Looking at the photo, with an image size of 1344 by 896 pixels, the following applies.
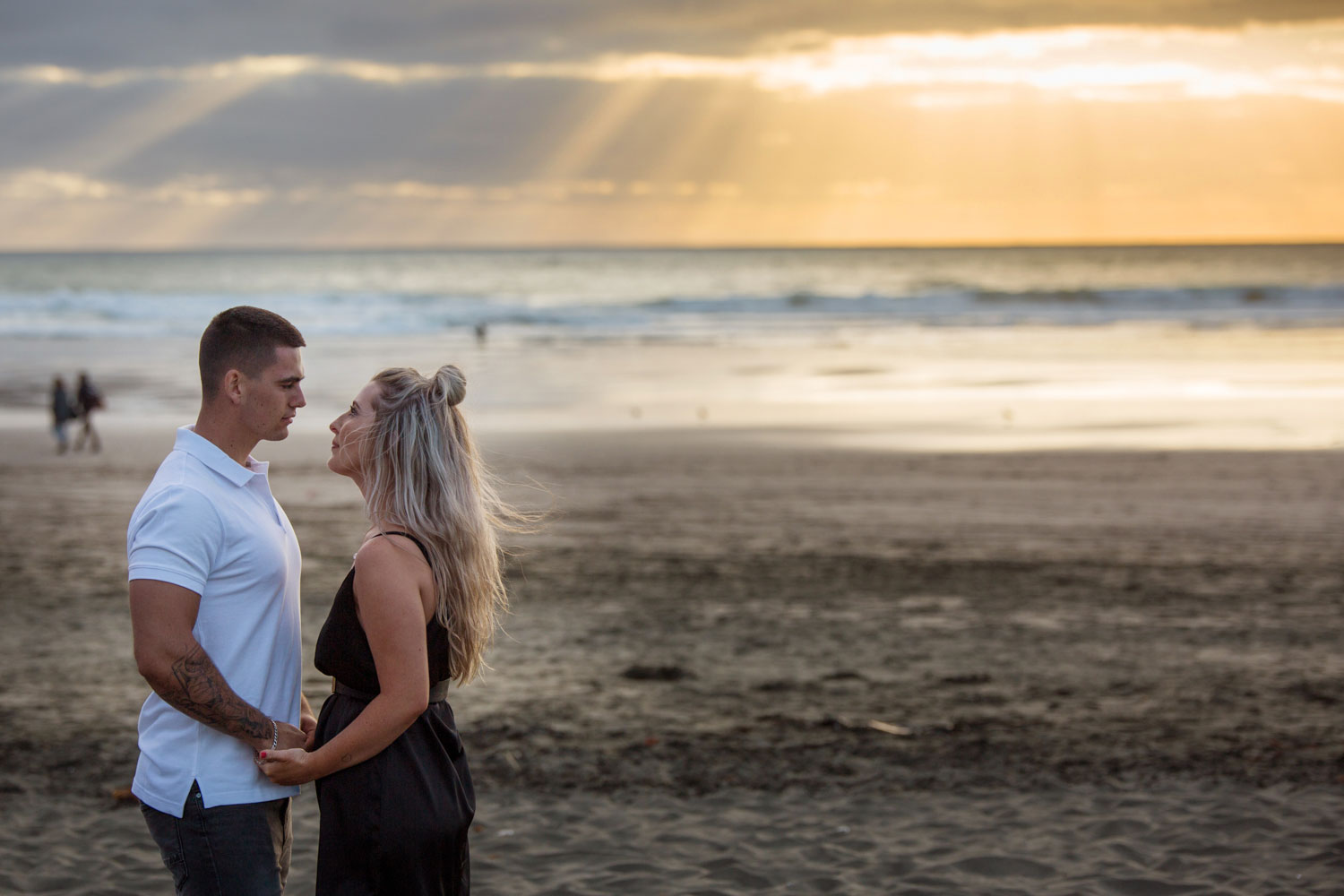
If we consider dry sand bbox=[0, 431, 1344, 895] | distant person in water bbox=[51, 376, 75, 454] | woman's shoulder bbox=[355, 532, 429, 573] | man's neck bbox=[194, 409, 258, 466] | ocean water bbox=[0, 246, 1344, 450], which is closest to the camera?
woman's shoulder bbox=[355, 532, 429, 573]

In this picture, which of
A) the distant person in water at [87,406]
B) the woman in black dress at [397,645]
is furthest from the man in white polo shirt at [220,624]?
the distant person in water at [87,406]

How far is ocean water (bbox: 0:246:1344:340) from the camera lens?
45344mm

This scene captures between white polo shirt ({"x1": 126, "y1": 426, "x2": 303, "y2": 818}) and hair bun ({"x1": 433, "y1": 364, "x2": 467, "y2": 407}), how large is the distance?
1.58 feet

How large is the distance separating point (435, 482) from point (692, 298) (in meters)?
60.5

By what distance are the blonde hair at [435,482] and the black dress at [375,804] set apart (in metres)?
0.06

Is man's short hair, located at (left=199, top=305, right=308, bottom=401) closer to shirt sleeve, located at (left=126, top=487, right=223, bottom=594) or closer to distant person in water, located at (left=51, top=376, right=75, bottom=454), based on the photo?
shirt sleeve, located at (left=126, top=487, right=223, bottom=594)

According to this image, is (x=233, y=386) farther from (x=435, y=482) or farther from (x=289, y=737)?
(x=289, y=737)

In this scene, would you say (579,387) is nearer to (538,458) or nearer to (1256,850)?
Answer: (538,458)

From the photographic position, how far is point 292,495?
511 inches

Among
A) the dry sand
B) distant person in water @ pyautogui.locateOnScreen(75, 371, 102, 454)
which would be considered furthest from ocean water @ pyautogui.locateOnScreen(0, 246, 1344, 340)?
the dry sand

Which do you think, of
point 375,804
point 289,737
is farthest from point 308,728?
point 375,804

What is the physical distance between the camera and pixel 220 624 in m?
2.71

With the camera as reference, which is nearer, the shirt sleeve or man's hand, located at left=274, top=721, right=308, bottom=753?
the shirt sleeve

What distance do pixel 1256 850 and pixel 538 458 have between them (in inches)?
447
